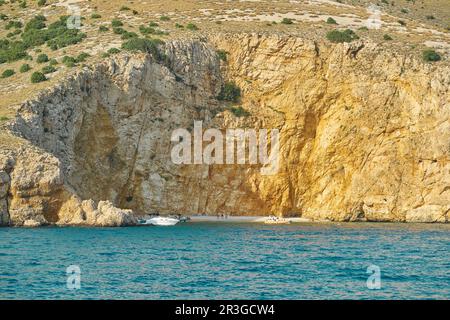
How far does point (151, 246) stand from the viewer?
42.7 metres

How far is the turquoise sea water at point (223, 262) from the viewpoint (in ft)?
93.0

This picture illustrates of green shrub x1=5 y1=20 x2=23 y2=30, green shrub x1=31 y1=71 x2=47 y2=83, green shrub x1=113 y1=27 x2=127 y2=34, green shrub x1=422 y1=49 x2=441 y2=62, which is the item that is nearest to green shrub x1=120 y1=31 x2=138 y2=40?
green shrub x1=113 y1=27 x2=127 y2=34

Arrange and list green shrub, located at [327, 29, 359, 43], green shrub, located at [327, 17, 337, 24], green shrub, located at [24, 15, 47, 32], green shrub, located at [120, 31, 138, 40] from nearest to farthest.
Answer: green shrub, located at [120, 31, 138, 40], green shrub, located at [327, 29, 359, 43], green shrub, located at [327, 17, 337, 24], green shrub, located at [24, 15, 47, 32]

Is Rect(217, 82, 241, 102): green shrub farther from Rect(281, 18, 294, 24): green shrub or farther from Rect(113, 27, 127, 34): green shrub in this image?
Rect(113, 27, 127, 34): green shrub

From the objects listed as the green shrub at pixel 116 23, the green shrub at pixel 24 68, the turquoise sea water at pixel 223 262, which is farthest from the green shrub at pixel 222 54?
the turquoise sea water at pixel 223 262

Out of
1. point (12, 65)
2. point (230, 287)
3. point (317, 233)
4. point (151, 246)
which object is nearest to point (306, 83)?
point (317, 233)

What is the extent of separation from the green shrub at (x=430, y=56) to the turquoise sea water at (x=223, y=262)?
17.5 meters

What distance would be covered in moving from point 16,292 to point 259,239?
22.0 meters

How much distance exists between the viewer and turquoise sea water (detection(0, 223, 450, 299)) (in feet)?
93.0

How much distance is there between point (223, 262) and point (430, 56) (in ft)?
119

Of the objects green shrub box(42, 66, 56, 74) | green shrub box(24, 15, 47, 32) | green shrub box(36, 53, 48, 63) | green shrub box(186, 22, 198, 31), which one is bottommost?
green shrub box(42, 66, 56, 74)

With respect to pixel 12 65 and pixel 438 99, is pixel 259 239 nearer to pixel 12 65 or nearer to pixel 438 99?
pixel 438 99

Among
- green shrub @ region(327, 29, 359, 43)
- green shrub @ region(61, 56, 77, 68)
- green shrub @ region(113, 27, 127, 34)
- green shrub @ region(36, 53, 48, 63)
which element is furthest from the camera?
green shrub @ region(113, 27, 127, 34)

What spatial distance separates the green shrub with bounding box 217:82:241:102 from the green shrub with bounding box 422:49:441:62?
14616 mm
